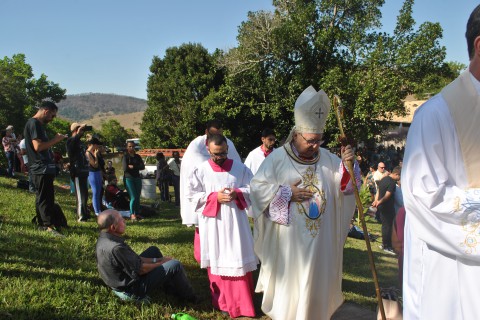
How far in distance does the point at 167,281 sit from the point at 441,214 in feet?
11.5

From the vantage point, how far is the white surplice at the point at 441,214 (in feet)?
6.29

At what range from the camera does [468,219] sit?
1.92 metres

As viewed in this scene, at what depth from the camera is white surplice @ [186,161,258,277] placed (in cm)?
475

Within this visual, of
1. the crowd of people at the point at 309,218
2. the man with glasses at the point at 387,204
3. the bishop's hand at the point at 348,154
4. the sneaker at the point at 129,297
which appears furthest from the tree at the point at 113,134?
the bishop's hand at the point at 348,154

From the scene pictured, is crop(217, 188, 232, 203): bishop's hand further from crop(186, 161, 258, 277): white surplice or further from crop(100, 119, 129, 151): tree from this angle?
crop(100, 119, 129, 151): tree

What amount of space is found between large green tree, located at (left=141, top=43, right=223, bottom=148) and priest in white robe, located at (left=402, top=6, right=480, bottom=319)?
88.4 feet

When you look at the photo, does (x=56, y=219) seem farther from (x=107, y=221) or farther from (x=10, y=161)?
(x=10, y=161)

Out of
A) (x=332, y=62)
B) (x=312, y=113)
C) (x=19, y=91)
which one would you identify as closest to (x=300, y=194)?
(x=312, y=113)

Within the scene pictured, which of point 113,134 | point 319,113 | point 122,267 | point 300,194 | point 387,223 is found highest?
point 113,134

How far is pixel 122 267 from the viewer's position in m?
4.44

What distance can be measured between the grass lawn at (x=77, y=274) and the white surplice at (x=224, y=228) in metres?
0.57

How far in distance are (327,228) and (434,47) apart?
63.5 ft

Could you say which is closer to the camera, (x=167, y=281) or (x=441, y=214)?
(x=441, y=214)

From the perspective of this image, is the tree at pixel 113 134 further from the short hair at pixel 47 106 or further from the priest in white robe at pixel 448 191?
the priest in white robe at pixel 448 191
